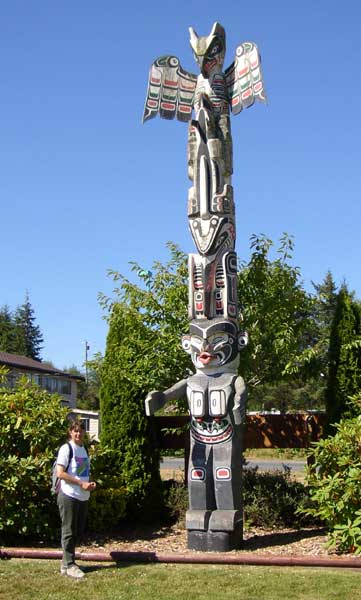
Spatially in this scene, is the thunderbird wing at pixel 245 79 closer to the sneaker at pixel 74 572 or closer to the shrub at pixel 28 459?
the shrub at pixel 28 459

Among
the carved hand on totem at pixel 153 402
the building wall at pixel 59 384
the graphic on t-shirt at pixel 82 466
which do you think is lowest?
the graphic on t-shirt at pixel 82 466

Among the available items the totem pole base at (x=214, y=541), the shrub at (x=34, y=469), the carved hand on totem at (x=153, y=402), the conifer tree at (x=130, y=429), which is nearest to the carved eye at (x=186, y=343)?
the carved hand on totem at (x=153, y=402)

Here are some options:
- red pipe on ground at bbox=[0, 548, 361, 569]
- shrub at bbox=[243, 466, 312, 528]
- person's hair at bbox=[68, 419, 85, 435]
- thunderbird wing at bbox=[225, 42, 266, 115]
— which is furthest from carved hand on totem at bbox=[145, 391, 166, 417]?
thunderbird wing at bbox=[225, 42, 266, 115]

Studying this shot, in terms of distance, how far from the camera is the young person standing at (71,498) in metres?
7.96

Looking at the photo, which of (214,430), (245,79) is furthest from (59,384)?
(214,430)

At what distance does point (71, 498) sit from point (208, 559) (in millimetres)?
2009

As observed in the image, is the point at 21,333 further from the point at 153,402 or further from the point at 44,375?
the point at 153,402

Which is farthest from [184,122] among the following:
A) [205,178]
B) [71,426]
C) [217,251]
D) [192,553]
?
[192,553]

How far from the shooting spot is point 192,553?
357 inches

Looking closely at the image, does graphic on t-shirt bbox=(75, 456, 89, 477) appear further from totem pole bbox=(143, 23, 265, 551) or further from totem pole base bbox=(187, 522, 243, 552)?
totem pole base bbox=(187, 522, 243, 552)

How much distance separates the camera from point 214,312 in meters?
10.7

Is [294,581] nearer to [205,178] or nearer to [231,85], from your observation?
[205,178]

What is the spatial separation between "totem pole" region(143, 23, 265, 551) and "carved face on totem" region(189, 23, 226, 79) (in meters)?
0.02

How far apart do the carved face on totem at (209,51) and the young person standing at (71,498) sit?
7.11 m
